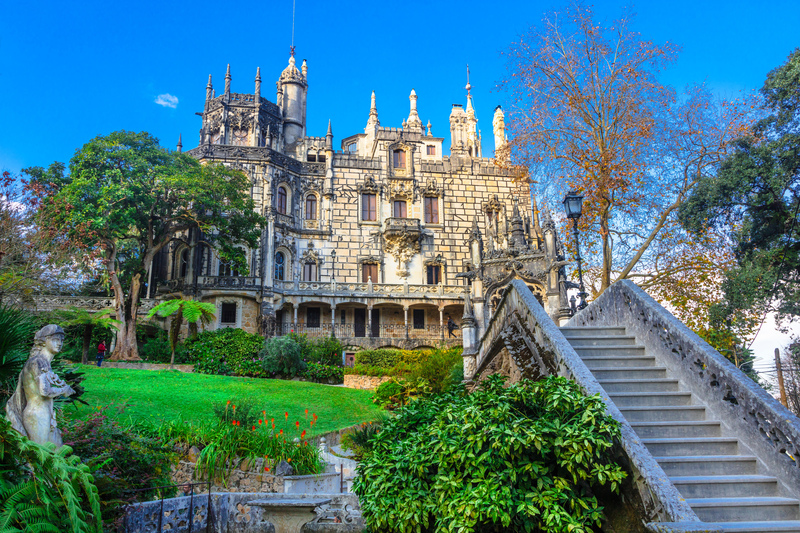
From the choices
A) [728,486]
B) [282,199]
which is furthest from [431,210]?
[728,486]

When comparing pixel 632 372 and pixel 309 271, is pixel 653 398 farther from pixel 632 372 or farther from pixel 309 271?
pixel 309 271

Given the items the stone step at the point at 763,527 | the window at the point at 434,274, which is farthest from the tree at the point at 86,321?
the stone step at the point at 763,527

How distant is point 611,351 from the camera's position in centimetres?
902

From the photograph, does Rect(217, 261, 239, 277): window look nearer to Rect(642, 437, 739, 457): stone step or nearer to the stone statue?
Answer: the stone statue

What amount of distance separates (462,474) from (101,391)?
46.7 feet

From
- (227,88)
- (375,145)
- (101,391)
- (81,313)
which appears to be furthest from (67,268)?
(375,145)

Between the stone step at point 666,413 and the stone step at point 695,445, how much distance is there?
21.5 inches

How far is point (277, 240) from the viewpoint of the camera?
37.2m

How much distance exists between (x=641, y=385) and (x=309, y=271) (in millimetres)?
31959

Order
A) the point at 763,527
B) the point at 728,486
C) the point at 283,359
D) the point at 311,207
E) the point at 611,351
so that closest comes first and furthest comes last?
the point at 763,527 < the point at 728,486 < the point at 611,351 < the point at 283,359 < the point at 311,207

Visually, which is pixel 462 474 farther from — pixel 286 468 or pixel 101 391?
pixel 101 391

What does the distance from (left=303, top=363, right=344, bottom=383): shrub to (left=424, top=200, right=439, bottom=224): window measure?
15.8 m

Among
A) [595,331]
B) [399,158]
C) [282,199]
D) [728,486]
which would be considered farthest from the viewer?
[399,158]

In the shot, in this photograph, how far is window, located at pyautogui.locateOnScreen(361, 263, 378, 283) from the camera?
39031mm
